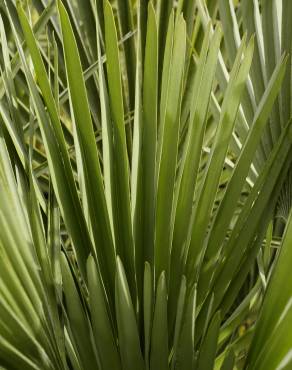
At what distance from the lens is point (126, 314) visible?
29.5 inches

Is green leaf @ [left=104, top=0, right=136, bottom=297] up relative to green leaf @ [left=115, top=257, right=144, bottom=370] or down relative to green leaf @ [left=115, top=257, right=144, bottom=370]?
up

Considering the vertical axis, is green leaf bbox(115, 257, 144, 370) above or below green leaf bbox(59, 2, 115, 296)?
below

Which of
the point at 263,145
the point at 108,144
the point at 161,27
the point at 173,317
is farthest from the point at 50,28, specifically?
the point at 173,317

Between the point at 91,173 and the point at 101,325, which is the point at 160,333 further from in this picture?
the point at 91,173

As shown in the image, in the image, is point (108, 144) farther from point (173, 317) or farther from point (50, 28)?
point (50, 28)

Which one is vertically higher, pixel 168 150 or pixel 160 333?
pixel 168 150

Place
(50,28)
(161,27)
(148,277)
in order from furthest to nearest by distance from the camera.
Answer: (50,28)
(161,27)
(148,277)

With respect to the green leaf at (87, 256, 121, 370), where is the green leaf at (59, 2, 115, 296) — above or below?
above

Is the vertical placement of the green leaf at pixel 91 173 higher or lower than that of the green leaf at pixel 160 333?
higher

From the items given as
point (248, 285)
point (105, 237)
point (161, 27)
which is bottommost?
point (248, 285)

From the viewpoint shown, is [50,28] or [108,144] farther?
[50,28]

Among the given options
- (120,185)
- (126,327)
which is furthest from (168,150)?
(126,327)

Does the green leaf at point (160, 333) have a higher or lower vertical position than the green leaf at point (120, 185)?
lower

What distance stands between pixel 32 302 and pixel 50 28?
78 cm
